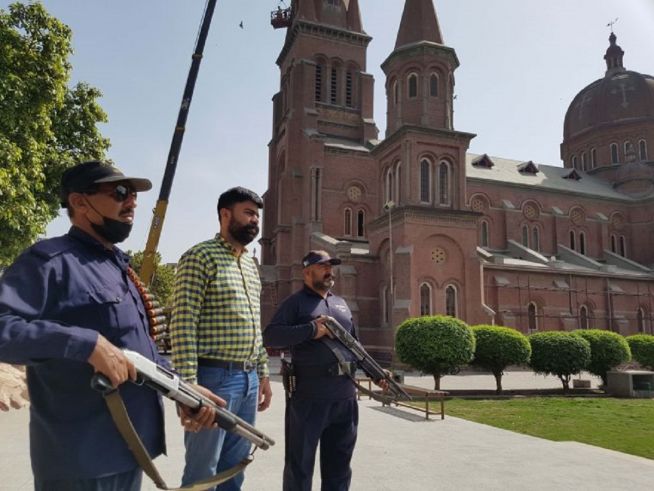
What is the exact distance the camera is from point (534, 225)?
40906mm

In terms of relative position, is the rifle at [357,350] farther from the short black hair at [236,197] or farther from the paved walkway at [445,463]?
the paved walkway at [445,463]

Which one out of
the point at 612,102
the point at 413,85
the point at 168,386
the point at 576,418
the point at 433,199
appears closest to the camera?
the point at 168,386

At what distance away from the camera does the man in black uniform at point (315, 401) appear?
3.98 m

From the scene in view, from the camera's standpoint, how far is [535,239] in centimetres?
4075

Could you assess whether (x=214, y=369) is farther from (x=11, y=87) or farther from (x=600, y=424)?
(x=11, y=87)

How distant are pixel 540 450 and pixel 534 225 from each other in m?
36.6

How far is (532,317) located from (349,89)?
22995 mm

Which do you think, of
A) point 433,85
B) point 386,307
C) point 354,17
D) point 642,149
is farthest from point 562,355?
point 642,149

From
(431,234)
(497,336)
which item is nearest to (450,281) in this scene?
(431,234)

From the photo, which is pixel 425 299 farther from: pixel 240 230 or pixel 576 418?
pixel 240 230

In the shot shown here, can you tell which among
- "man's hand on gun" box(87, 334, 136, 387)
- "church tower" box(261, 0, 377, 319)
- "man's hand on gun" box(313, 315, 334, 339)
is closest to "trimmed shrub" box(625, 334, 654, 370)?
"church tower" box(261, 0, 377, 319)

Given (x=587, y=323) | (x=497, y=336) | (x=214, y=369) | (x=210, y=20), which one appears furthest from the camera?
(x=587, y=323)

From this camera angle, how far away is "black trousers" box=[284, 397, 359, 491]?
156 inches

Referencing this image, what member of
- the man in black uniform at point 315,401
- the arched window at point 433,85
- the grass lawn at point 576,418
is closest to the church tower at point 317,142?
the arched window at point 433,85
